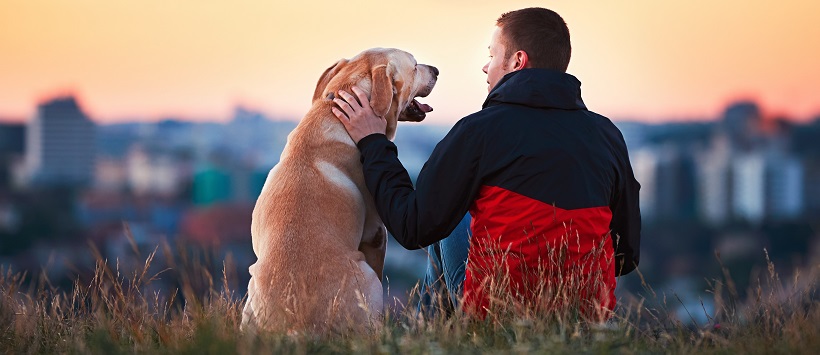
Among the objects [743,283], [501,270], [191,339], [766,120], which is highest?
[501,270]

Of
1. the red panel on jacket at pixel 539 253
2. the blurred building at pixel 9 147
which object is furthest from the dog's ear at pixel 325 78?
the blurred building at pixel 9 147

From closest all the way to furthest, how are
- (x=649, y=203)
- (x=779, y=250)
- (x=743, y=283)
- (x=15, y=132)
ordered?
(x=743, y=283) → (x=779, y=250) → (x=649, y=203) → (x=15, y=132)

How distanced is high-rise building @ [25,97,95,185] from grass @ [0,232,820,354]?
122944 millimetres

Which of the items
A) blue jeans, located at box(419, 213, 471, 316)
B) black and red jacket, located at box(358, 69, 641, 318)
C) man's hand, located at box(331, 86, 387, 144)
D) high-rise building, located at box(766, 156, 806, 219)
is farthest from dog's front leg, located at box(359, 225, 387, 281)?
high-rise building, located at box(766, 156, 806, 219)

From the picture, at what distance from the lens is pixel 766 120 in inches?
5039

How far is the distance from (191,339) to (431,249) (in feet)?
4.71

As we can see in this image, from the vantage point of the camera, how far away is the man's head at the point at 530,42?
445 cm

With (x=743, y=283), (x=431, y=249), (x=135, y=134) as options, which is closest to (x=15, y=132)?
(x=135, y=134)

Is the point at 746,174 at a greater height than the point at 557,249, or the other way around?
the point at 557,249

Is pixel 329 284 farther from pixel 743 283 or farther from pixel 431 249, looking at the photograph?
pixel 743 283

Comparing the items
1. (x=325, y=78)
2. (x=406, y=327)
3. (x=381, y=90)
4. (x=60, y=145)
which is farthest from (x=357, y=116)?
(x=60, y=145)

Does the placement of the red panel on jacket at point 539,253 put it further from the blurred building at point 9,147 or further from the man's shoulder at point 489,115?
the blurred building at point 9,147

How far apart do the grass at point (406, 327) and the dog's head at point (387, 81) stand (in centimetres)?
112

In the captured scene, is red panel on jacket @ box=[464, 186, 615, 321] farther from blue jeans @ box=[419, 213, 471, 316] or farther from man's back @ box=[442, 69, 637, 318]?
blue jeans @ box=[419, 213, 471, 316]
